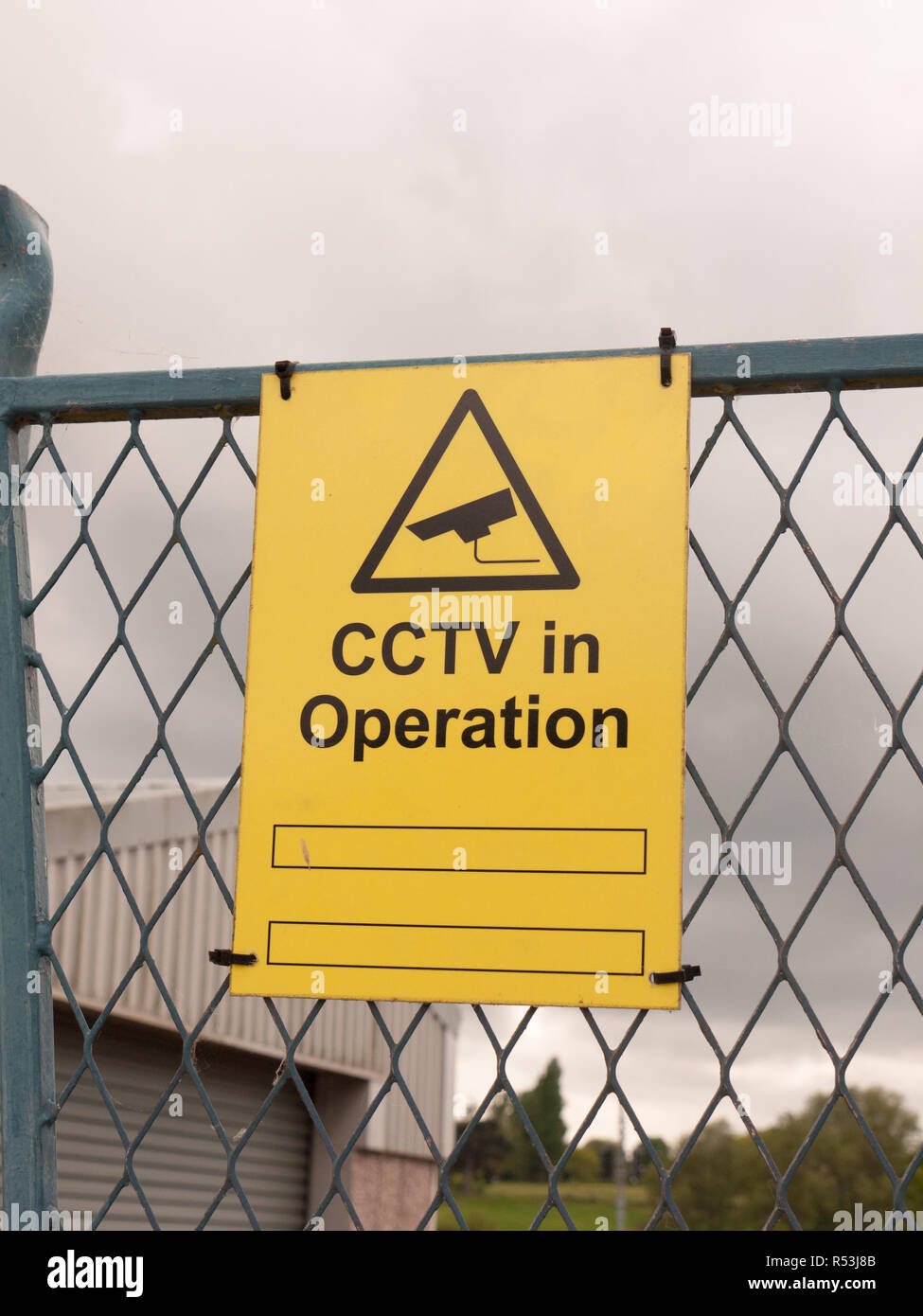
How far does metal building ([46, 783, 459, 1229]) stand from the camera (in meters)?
8.69

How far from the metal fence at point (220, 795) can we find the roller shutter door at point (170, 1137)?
19.5 feet

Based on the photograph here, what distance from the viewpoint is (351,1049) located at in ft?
46.7

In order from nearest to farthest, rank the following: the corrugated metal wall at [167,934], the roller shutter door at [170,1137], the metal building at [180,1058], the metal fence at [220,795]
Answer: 1. the metal fence at [220,795]
2. the corrugated metal wall at [167,934]
3. the metal building at [180,1058]
4. the roller shutter door at [170,1137]

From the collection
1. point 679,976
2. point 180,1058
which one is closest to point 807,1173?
point 180,1058

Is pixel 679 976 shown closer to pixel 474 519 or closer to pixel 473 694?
pixel 473 694

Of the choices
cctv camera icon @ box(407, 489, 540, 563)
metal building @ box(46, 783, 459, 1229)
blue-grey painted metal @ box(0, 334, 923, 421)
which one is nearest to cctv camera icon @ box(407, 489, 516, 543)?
cctv camera icon @ box(407, 489, 540, 563)

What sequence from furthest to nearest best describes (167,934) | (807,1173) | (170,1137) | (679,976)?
(807,1173)
(167,934)
(170,1137)
(679,976)

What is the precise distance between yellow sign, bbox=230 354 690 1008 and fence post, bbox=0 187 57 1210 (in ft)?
1.20

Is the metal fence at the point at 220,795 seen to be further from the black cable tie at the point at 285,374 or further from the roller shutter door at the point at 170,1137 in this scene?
the roller shutter door at the point at 170,1137

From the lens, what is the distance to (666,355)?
173 centimetres

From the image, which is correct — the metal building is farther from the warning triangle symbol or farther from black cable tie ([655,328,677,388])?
black cable tie ([655,328,677,388])

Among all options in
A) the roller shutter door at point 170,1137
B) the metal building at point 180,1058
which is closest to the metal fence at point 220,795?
the metal building at point 180,1058

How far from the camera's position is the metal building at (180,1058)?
869 cm

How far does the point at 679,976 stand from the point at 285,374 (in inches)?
42.1
